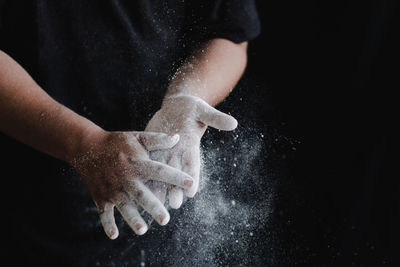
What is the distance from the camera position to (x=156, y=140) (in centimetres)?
63

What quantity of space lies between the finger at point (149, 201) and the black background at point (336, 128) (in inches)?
16.9

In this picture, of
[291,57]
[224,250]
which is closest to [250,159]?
[224,250]

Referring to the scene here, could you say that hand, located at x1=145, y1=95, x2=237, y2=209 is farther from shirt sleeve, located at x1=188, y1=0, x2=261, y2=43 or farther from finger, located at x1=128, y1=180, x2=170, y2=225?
shirt sleeve, located at x1=188, y1=0, x2=261, y2=43

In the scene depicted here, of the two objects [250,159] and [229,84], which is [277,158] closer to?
[250,159]

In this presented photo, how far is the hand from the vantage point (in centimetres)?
65

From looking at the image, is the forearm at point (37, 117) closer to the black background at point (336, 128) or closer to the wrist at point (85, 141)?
the wrist at point (85, 141)

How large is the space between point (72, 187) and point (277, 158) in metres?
0.46

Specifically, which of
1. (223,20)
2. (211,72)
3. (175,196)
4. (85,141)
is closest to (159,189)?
(175,196)

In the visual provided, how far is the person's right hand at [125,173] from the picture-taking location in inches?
23.6

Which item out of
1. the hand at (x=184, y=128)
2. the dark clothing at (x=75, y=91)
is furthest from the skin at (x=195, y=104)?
the dark clothing at (x=75, y=91)

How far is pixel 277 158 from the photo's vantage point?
962 millimetres

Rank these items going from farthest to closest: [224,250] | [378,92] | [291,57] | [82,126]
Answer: [291,57], [378,92], [224,250], [82,126]

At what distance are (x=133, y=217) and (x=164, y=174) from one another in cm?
8

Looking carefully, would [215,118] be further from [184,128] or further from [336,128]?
[336,128]
